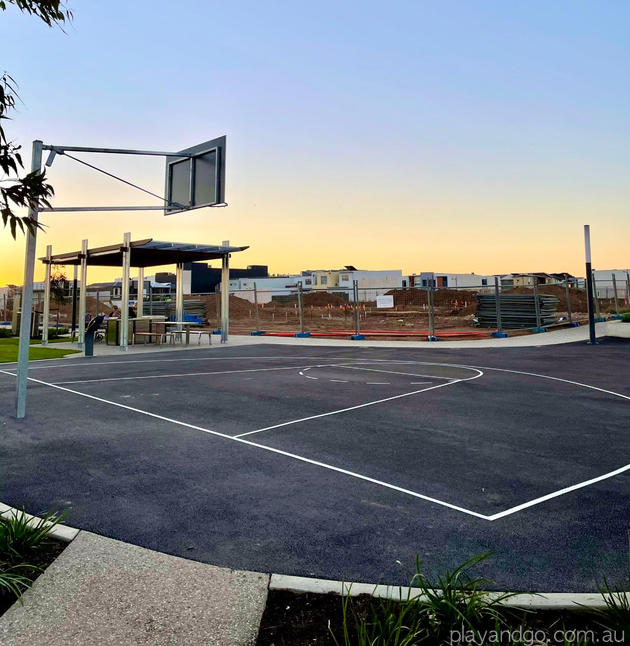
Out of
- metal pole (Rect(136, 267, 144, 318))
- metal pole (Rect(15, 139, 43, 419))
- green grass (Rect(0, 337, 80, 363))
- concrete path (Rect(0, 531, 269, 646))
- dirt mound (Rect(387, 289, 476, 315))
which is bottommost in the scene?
concrete path (Rect(0, 531, 269, 646))

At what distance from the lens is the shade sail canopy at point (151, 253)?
787 inches

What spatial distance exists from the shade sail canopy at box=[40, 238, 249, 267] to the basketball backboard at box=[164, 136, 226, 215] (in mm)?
4482

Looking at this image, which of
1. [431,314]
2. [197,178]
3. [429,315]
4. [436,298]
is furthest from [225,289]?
[436,298]

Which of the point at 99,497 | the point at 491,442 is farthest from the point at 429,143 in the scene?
the point at 99,497

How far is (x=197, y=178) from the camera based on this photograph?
569 inches

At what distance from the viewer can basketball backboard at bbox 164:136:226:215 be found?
14039 mm

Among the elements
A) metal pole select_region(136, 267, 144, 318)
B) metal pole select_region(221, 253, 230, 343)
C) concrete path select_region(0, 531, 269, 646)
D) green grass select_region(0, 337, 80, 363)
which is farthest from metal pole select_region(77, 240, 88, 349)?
concrete path select_region(0, 531, 269, 646)

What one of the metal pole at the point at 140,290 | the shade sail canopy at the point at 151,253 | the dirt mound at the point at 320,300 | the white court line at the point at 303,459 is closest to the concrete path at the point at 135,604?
the white court line at the point at 303,459

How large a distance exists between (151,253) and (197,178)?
28.4 ft

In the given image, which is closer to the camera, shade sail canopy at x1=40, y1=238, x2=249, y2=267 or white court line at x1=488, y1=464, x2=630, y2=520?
white court line at x1=488, y1=464, x2=630, y2=520

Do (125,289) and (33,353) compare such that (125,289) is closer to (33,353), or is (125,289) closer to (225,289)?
(33,353)

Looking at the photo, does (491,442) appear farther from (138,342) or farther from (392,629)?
(138,342)

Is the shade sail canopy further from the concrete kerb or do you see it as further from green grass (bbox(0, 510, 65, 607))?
the concrete kerb

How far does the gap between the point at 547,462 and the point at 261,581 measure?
3.74 meters
